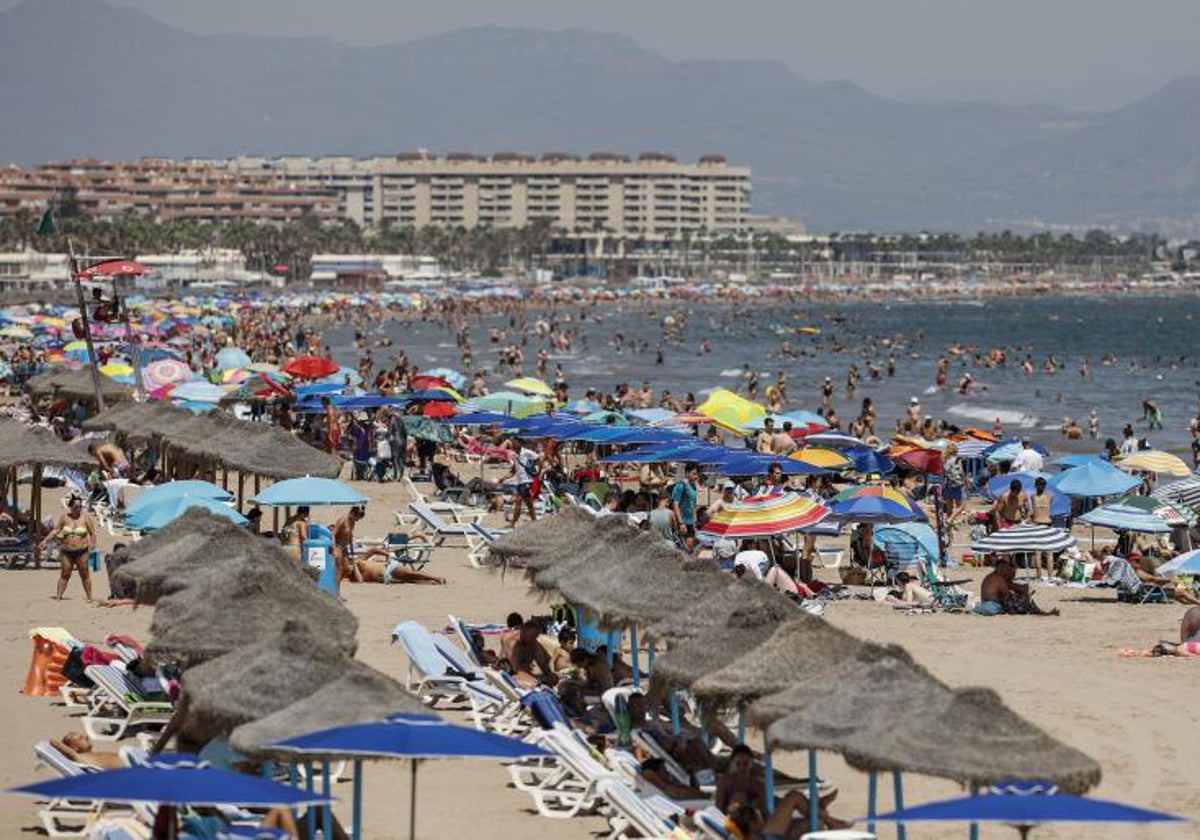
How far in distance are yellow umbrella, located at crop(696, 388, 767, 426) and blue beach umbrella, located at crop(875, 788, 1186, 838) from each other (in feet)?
72.8

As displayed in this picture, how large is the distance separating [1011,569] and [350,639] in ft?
26.8

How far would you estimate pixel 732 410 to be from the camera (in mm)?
30391

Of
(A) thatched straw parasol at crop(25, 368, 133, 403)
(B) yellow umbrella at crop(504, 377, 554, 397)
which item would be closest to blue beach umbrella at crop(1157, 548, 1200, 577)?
(B) yellow umbrella at crop(504, 377, 554, 397)

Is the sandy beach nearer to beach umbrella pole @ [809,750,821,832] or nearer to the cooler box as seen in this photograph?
the cooler box

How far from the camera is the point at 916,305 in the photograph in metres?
174

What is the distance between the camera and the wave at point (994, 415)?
51.4 meters

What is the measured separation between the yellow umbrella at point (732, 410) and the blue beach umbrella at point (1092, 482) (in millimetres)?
7596

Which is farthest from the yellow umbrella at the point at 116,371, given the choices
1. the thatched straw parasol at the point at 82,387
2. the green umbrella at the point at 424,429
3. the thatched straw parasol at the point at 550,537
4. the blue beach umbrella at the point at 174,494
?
the thatched straw parasol at the point at 550,537

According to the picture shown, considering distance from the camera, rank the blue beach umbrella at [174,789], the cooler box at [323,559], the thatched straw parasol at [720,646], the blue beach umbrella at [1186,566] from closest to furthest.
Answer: the blue beach umbrella at [174,789] < the thatched straw parasol at [720,646] < the blue beach umbrella at [1186,566] < the cooler box at [323,559]

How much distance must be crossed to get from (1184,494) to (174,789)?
16549mm

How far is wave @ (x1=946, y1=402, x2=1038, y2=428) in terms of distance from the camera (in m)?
51.4

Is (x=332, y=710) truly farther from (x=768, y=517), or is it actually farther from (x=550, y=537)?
(x=768, y=517)

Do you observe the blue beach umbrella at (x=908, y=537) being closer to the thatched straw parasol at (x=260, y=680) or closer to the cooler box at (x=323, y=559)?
the cooler box at (x=323, y=559)

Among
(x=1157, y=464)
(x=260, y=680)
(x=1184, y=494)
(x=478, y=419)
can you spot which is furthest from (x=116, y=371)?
(x=260, y=680)
